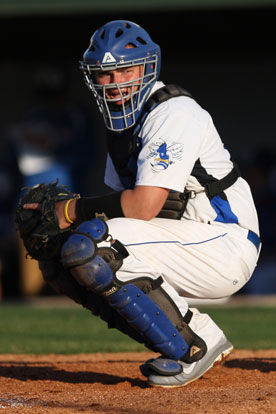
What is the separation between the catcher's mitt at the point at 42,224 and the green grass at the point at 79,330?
1.91 metres

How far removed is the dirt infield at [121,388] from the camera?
342 centimetres

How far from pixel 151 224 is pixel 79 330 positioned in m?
3.49

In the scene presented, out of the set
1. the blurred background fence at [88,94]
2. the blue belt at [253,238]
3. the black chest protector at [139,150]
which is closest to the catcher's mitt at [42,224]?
the black chest protector at [139,150]

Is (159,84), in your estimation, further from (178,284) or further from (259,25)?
(259,25)

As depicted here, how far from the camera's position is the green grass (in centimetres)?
614

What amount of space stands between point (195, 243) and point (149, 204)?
32cm

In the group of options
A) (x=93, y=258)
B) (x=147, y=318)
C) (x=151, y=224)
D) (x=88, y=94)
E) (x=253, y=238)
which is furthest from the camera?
(x=88, y=94)

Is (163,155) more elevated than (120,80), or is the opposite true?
(120,80)

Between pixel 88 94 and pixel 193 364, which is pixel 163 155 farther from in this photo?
pixel 88 94

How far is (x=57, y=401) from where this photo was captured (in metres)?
3.64

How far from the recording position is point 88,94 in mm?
11984

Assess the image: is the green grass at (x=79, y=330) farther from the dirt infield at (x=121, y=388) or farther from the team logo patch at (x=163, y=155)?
the team logo patch at (x=163, y=155)

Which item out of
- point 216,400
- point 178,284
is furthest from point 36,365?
point 216,400

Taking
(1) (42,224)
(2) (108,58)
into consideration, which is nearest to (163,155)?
(2) (108,58)
